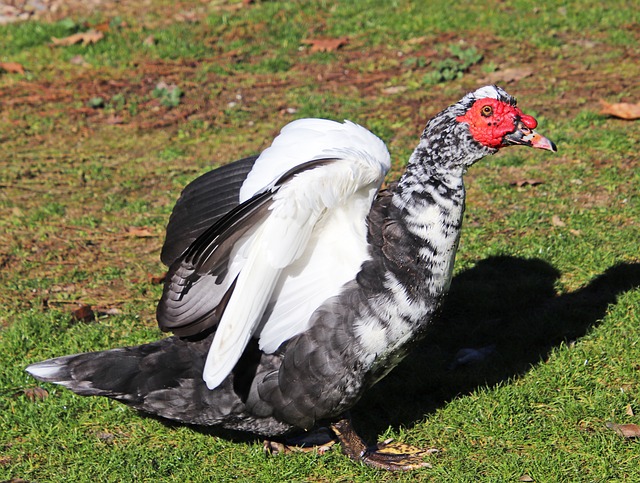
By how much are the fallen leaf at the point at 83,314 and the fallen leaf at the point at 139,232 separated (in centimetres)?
91

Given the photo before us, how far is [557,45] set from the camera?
26.6ft

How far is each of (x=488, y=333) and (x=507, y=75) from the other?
3517 mm

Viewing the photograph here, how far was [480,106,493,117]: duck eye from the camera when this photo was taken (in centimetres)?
371

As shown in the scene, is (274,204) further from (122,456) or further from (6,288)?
(6,288)

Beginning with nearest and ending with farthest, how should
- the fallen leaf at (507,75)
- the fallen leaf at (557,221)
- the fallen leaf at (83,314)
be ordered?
the fallen leaf at (83,314) → the fallen leaf at (557,221) → the fallen leaf at (507,75)

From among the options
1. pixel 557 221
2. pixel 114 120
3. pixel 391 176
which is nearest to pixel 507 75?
pixel 391 176

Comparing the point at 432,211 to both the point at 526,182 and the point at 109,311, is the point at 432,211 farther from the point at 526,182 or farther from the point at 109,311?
the point at 526,182

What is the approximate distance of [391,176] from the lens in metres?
6.37

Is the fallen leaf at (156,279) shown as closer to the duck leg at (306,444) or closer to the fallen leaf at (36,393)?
the fallen leaf at (36,393)

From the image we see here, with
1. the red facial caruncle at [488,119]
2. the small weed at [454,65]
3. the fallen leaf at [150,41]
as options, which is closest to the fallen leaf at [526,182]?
the small weed at [454,65]

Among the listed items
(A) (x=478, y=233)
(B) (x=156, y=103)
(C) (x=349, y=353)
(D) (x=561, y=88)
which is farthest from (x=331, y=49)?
(C) (x=349, y=353)

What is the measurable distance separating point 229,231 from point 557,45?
570 centimetres

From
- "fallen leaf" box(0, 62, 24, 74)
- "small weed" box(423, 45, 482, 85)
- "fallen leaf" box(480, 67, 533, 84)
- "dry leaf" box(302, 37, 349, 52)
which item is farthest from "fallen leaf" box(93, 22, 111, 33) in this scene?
"fallen leaf" box(480, 67, 533, 84)

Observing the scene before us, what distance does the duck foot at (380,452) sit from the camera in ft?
13.1
